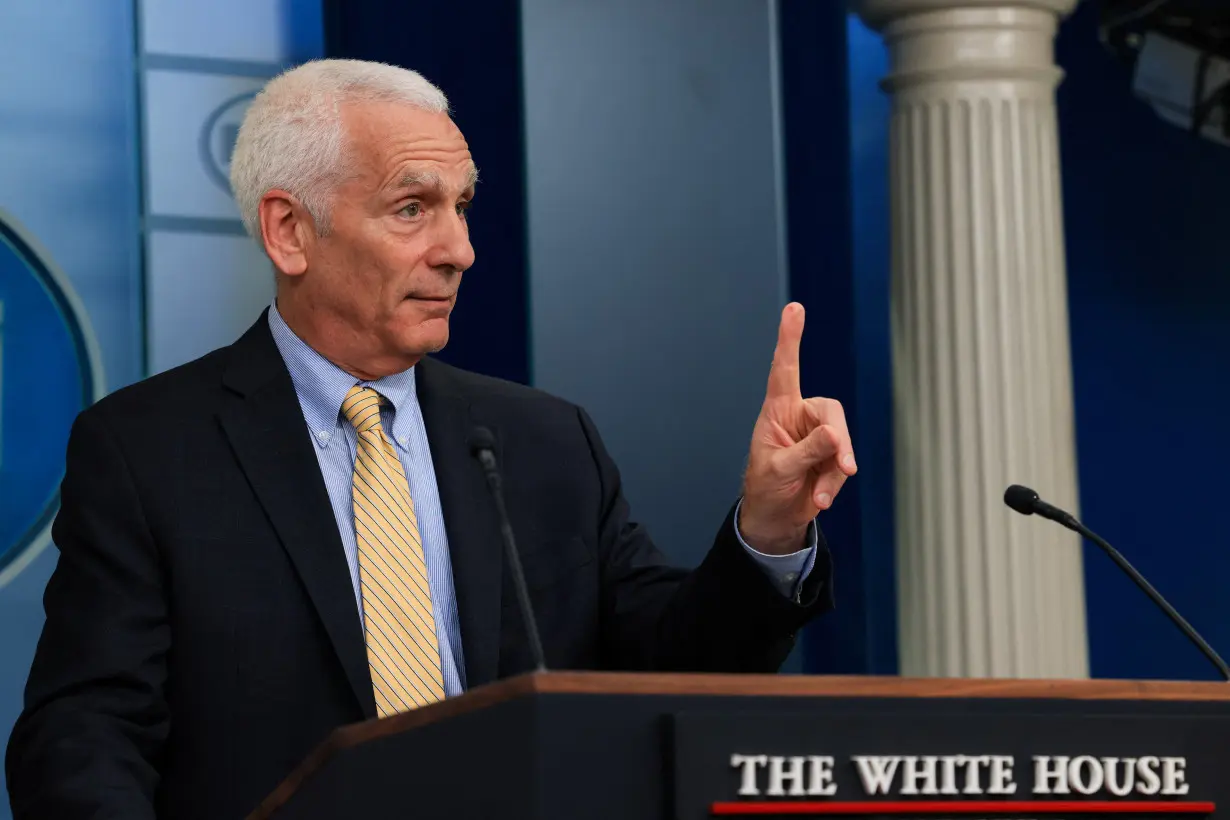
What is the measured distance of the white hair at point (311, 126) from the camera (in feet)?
7.26

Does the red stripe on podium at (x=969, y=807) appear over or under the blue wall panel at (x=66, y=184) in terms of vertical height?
under

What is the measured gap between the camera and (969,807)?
135cm

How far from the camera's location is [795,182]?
12.3 feet

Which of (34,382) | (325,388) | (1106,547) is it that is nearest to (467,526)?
(325,388)

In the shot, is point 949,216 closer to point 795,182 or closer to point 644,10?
point 795,182

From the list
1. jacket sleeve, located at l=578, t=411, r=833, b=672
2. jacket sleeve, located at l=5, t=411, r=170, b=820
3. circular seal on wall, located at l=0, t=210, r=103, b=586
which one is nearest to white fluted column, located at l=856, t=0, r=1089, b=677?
jacket sleeve, located at l=578, t=411, r=833, b=672

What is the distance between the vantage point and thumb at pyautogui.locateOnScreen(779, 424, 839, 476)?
173 centimetres

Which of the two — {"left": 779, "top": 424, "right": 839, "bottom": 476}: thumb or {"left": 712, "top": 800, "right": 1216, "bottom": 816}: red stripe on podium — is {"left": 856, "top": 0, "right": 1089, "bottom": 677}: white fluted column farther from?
{"left": 712, "top": 800, "right": 1216, "bottom": 816}: red stripe on podium

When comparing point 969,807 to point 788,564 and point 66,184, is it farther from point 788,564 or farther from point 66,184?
point 66,184

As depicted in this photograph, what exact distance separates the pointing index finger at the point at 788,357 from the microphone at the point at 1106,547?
26 cm

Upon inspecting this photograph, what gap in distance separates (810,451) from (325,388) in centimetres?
68

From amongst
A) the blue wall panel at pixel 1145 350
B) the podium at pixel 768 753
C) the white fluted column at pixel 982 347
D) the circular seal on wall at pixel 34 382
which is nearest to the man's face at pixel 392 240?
the podium at pixel 768 753

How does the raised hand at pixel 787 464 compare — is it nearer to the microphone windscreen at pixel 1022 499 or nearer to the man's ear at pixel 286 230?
the microphone windscreen at pixel 1022 499

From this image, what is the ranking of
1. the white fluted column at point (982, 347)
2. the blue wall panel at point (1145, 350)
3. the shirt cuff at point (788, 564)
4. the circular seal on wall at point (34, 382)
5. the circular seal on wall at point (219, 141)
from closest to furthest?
the shirt cuff at point (788, 564)
the circular seal on wall at point (34, 382)
the circular seal on wall at point (219, 141)
the white fluted column at point (982, 347)
the blue wall panel at point (1145, 350)
